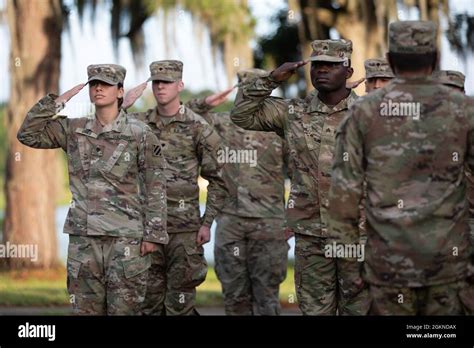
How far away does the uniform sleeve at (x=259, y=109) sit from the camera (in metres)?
10.0

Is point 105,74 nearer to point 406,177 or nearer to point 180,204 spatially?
point 180,204

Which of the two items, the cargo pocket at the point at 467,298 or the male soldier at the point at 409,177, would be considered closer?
the male soldier at the point at 409,177

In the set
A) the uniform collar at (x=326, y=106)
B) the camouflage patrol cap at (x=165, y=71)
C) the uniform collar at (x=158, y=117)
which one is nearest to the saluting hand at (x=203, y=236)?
the uniform collar at (x=158, y=117)

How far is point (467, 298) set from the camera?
8.54 meters

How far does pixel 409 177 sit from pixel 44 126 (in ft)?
10.4

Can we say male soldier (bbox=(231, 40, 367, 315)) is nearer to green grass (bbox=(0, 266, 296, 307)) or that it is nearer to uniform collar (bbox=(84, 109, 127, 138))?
uniform collar (bbox=(84, 109, 127, 138))

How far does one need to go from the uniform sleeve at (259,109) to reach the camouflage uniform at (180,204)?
4.96ft

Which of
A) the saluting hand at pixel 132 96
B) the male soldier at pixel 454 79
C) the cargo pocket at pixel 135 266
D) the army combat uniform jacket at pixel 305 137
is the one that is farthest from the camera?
the saluting hand at pixel 132 96

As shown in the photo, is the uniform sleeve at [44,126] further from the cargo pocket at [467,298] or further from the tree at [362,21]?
the tree at [362,21]

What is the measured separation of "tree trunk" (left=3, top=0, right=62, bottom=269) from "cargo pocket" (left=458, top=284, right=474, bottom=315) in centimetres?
860

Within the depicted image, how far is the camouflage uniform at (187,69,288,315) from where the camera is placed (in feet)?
41.8

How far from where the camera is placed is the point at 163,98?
11.7 metres
